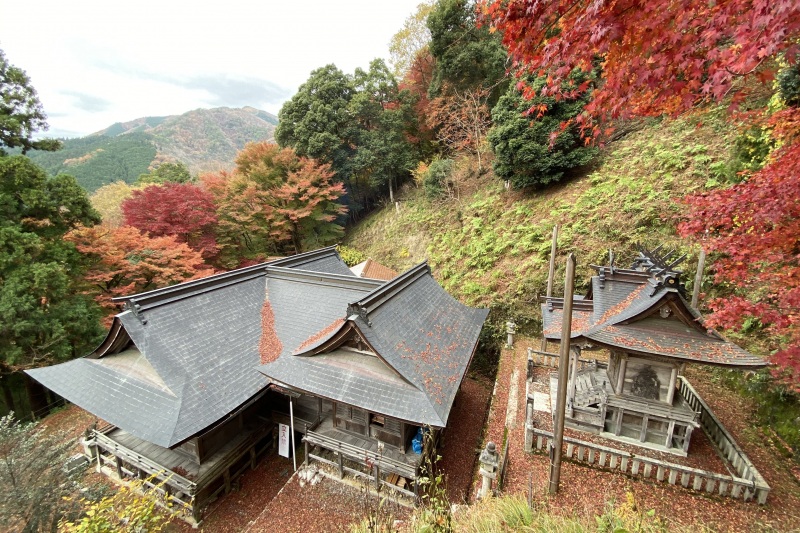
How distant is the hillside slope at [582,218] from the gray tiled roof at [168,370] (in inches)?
418

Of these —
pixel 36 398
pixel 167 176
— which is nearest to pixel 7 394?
pixel 36 398

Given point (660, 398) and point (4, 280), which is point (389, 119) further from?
point (660, 398)

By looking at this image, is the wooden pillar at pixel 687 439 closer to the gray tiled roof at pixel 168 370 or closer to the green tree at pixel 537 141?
the gray tiled roof at pixel 168 370

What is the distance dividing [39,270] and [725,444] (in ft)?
70.0

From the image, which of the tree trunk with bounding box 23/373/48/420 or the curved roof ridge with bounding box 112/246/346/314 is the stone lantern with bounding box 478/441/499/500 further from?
the tree trunk with bounding box 23/373/48/420

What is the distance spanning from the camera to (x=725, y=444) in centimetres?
697

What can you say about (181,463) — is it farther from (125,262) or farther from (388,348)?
(125,262)

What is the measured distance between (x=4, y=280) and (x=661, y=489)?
811 inches

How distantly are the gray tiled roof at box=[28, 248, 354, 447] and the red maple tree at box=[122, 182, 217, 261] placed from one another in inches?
417

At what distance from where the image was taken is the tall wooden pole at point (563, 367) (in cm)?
534

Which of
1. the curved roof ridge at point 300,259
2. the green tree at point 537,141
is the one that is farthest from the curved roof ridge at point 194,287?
the green tree at point 537,141

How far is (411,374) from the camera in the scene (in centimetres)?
809

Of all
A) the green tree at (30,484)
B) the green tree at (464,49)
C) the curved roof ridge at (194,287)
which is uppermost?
the green tree at (464,49)

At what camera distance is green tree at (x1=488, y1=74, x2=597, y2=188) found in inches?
623
